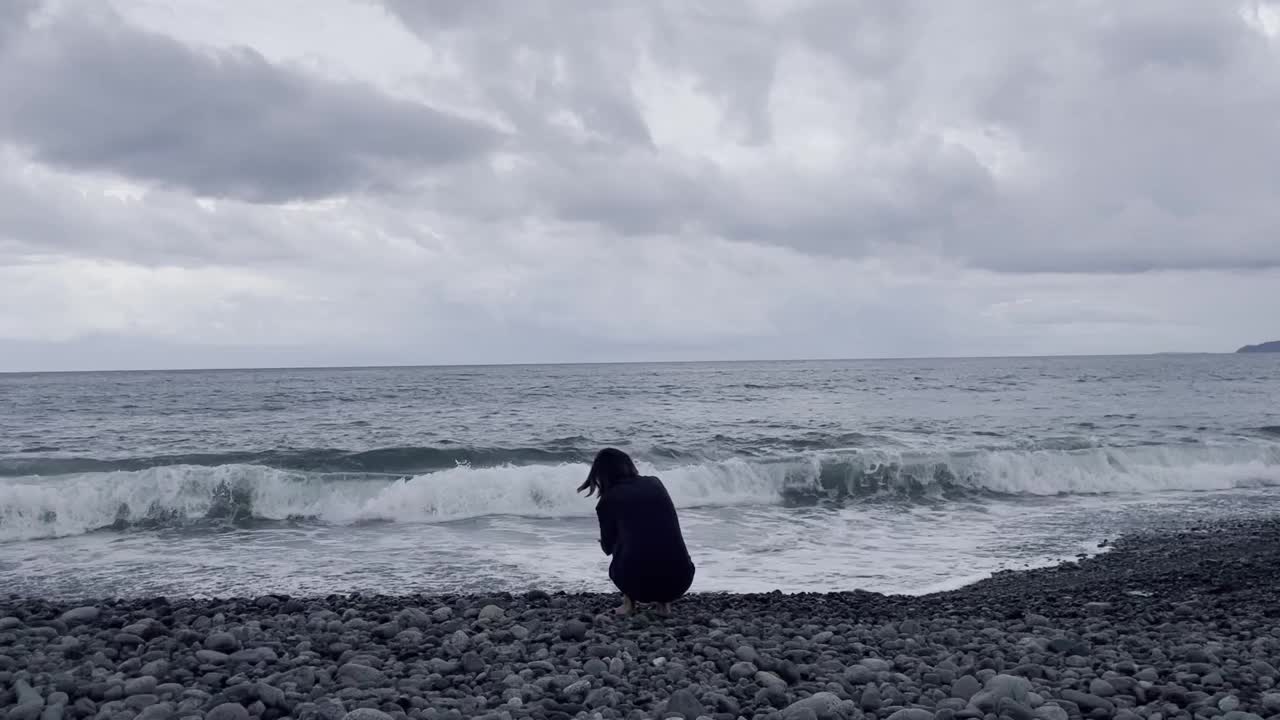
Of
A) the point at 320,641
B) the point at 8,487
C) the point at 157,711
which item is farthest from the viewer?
the point at 8,487

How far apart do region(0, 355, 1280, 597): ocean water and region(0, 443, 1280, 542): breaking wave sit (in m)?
0.06

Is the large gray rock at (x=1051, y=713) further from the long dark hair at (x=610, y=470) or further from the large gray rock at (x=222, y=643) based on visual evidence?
the large gray rock at (x=222, y=643)

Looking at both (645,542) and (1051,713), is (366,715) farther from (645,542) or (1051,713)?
(1051,713)

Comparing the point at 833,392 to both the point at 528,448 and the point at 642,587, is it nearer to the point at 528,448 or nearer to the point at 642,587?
the point at 528,448

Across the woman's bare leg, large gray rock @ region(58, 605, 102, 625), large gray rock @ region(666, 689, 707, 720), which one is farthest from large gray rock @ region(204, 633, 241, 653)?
large gray rock @ region(666, 689, 707, 720)

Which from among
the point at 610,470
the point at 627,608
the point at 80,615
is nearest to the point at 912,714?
the point at 627,608

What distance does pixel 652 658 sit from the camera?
602 centimetres

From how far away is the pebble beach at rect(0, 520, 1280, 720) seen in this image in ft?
16.0

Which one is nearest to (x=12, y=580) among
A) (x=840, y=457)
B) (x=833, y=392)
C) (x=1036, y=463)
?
(x=840, y=457)

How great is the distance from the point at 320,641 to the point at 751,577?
5674mm

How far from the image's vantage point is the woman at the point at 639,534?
23.8 feet

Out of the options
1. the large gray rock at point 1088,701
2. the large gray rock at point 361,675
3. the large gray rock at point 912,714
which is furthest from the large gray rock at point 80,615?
the large gray rock at point 1088,701

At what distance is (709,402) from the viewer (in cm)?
4303

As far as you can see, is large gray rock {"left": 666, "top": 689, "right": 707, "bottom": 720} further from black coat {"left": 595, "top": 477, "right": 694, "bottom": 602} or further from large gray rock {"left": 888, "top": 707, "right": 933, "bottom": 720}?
black coat {"left": 595, "top": 477, "right": 694, "bottom": 602}
